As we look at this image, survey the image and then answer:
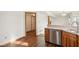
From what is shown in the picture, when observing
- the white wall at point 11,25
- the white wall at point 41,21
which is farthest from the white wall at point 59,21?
the white wall at point 11,25

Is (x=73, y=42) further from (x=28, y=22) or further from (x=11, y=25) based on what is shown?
(x=11, y=25)

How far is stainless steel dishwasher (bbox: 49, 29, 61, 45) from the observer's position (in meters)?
2.31

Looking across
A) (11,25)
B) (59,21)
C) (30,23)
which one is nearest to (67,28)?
(59,21)

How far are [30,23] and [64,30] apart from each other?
0.56 m

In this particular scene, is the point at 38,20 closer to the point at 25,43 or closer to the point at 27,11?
the point at 27,11

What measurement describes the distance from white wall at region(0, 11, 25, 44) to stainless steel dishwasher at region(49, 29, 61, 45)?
0.50 metres

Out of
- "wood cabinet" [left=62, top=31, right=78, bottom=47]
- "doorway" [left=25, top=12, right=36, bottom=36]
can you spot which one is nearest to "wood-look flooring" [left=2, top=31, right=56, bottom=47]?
"doorway" [left=25, top=12, right=36, bottom=36]

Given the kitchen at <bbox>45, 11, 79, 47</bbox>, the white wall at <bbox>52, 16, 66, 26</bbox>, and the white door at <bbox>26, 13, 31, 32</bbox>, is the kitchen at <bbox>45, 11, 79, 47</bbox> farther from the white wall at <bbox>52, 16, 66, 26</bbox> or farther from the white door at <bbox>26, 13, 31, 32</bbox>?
the white door at <bbox>26, 13, 31, 32</bbox>
